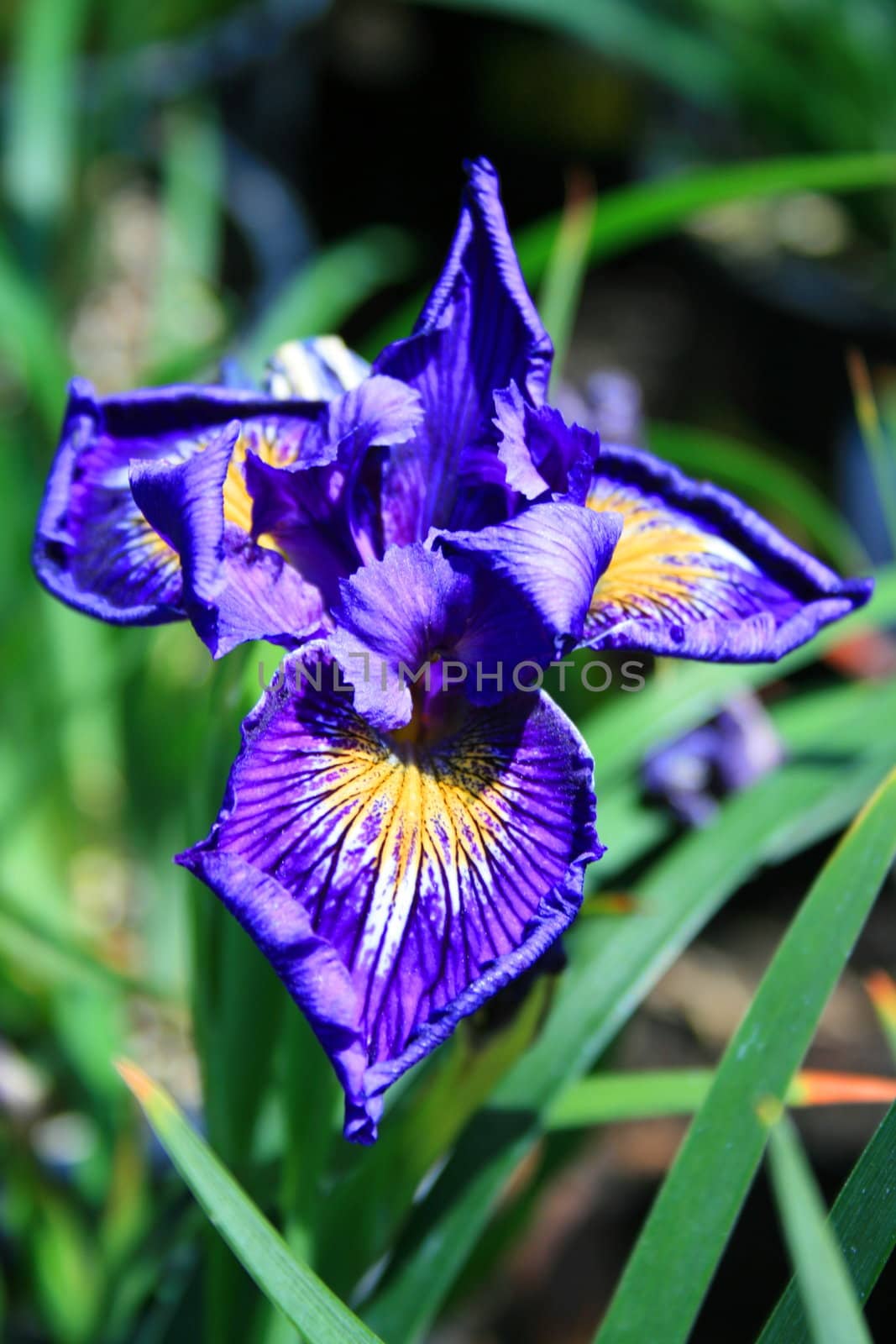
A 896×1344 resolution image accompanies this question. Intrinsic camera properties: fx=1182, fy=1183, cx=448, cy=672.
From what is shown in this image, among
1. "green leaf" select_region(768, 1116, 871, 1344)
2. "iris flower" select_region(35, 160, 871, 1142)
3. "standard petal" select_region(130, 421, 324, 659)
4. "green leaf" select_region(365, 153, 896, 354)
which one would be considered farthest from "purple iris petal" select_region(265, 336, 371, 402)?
"green leaf" select_region(768, 1116, 871, 1344)

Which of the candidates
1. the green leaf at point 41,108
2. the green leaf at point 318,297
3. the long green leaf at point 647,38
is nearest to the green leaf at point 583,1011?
the green leaf at point 318,297

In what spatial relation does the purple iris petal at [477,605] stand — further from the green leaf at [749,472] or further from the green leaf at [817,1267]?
the green leaf at [749,472]

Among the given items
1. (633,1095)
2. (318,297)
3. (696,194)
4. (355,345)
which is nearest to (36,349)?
(318,297)

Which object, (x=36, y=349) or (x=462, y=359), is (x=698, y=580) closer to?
(x=462, y=359)

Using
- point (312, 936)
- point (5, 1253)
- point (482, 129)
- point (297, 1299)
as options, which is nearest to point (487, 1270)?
point (5, 1253)

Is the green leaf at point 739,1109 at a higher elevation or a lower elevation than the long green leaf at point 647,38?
lower
